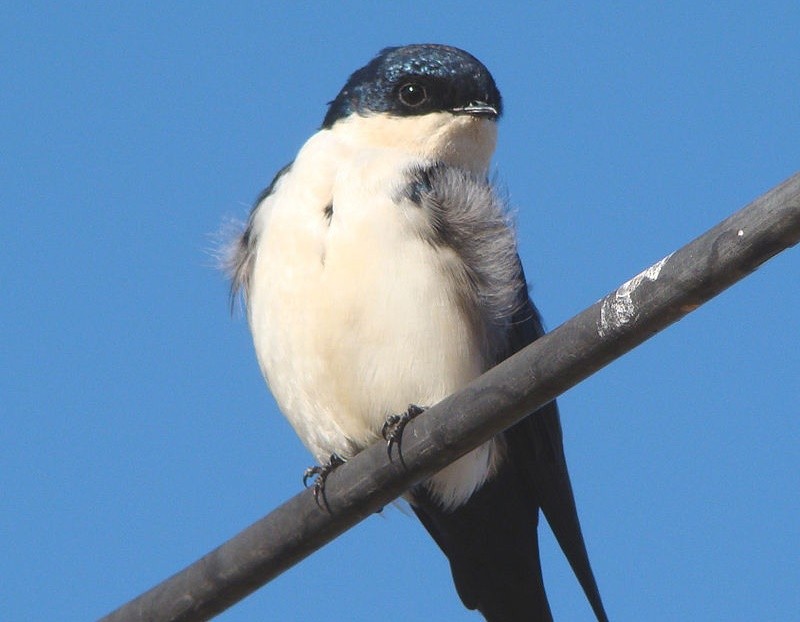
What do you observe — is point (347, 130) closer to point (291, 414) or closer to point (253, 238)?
point (253, 238)

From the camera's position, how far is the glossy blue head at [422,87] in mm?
6438

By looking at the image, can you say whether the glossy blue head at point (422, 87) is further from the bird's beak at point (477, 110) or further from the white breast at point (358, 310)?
the white breast at point (358, 310)

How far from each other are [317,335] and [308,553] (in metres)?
1.81

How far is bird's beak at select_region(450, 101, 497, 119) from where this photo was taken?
6379 mm

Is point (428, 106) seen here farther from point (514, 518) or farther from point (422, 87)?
point (514, 518)

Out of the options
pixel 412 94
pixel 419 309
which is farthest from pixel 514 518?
pixel 412 94

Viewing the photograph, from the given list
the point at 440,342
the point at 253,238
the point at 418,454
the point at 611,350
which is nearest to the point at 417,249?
the point at 440,342

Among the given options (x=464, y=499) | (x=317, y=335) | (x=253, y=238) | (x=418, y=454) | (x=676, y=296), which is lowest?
(x=676, y=296)

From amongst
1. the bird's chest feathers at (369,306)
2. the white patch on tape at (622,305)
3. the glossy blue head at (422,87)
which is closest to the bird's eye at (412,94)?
the glossy blue head at (422,87)

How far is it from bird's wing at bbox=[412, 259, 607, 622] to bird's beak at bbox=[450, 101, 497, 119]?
0.72 metres

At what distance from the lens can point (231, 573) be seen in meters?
3.90

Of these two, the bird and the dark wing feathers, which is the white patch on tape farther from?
the dark wing feathers

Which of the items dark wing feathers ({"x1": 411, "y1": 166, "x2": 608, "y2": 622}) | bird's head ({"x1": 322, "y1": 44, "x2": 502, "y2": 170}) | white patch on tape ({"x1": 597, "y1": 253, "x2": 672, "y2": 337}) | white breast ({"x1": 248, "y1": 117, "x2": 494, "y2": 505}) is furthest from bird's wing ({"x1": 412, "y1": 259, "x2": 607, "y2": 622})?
white patch on tape ({"x1": 597, "y1": 253, "x2": 672, "y2": 337})

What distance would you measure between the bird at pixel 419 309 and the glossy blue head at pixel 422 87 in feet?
0.04
